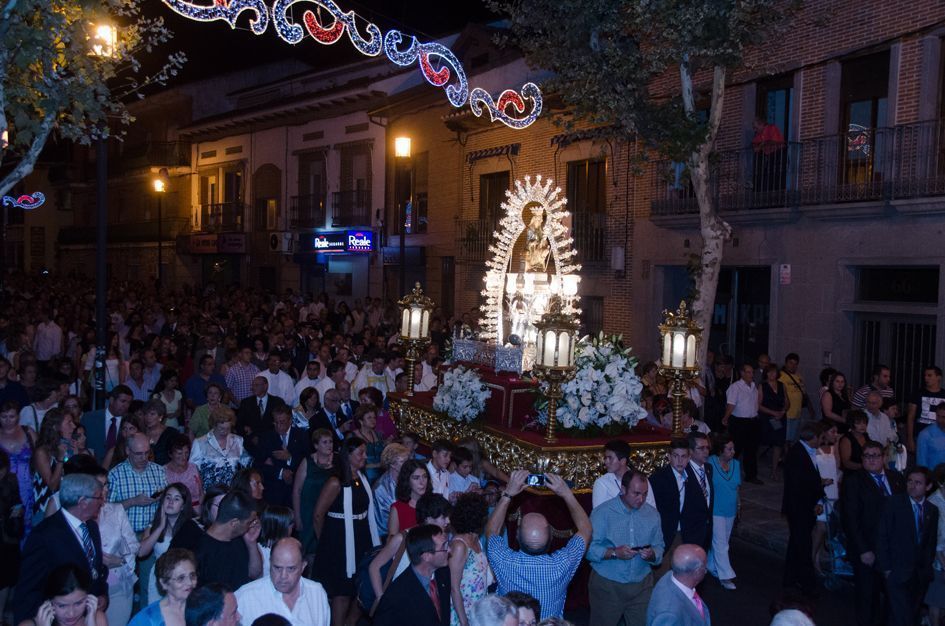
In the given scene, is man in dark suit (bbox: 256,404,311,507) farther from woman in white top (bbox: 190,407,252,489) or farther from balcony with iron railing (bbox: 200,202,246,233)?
balcony with iron railing (bbox: 200,202,246,233)

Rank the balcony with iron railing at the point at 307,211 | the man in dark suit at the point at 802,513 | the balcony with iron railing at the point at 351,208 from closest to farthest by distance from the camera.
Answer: the man in dark suit at the point at 802,513, the balcony with iron railing at the point at 351,208, the balcony with iron railing at the point at 307,211

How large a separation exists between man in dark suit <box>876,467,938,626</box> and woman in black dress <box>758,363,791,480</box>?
6.06 m

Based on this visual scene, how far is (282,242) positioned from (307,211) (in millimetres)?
1624

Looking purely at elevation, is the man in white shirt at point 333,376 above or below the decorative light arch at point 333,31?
below

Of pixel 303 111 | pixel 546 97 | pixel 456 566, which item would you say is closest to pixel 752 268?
pixel 546 97

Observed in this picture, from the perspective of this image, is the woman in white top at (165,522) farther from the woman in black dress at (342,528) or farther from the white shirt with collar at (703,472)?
the white shirt with collar at (703,472)

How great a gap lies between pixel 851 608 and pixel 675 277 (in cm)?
1175

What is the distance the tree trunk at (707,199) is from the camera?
13102 millimetres

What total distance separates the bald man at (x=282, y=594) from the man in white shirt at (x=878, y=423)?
847 cm

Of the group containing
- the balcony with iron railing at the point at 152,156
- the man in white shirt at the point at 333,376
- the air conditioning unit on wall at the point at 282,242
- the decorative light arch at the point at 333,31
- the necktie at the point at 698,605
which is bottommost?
the necktie at the point at 698,605

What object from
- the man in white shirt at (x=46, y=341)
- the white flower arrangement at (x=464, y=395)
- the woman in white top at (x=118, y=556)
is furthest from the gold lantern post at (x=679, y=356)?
the man in white shirt at (x=46, y=341)

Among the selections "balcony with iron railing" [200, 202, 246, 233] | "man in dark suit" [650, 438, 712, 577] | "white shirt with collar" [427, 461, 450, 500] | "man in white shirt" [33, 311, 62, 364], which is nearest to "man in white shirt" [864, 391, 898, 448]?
"man in dark suit" [650, 438, 712, 577]

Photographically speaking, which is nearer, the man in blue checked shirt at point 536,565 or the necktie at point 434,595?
the necktie at point 434,595

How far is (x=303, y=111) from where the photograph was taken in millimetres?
32344
